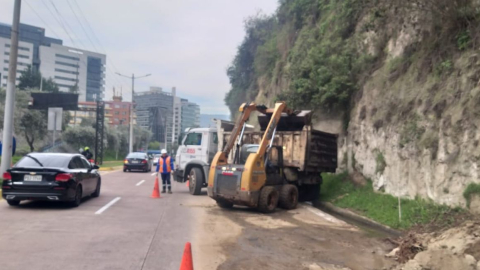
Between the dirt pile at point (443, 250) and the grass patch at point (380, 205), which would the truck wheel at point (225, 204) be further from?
the dirt pile at point (443, 250)

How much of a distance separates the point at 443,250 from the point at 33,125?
155ft

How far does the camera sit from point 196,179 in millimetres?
16641

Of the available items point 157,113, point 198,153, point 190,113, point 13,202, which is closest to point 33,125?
point 157,113

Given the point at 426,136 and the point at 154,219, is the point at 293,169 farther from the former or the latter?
the point at 154,219

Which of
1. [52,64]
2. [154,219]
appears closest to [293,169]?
[154,219]

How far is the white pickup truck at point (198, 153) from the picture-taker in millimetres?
16766

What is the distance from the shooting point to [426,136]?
12.0 metres

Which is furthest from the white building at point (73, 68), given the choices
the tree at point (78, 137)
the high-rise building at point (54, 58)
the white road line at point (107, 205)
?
the white road line at point (107, 205)

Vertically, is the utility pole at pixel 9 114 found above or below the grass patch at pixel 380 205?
above

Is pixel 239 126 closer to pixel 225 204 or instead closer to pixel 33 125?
pixel 225 204

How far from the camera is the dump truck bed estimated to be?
47.3 feet

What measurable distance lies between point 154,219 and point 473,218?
23.3ft

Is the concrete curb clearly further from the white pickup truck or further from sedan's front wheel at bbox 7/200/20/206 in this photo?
sedan's front wheel at bbox 7/200/20/206

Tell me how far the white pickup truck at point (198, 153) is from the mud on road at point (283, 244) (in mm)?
4584
